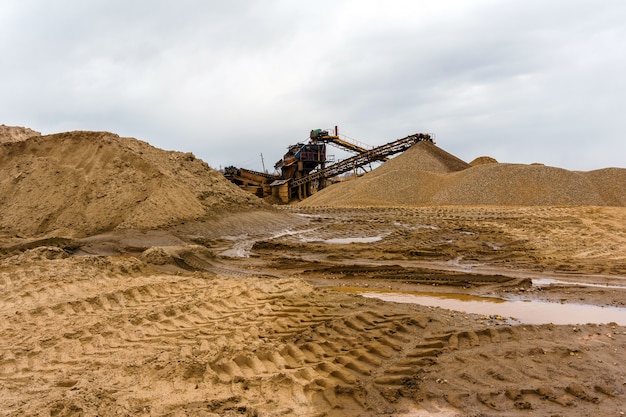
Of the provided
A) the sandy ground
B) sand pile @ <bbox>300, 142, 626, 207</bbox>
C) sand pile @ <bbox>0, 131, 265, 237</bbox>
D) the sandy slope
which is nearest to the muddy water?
the sandy ground

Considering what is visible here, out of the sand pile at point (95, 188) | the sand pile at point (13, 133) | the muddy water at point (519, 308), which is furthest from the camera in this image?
the sand pile at point (13, 133)

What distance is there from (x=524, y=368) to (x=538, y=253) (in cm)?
781

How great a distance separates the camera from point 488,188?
25.2 metres

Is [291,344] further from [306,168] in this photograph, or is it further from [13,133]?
[306,168]

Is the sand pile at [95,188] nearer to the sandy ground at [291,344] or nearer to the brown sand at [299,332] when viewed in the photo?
the brown sand at [299,332]

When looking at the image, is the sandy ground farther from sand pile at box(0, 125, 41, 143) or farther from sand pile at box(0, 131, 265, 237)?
sand pile at box(0, 125, 41, 143)

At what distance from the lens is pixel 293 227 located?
17.6 meters

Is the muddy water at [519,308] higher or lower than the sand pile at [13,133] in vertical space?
lower

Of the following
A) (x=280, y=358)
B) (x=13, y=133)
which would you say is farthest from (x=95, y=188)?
(x=280, y=358)

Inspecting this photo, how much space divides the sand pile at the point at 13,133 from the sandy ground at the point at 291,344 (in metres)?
13.5

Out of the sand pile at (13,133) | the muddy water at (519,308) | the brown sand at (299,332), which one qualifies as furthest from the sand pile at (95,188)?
the muddy water at (519,308)

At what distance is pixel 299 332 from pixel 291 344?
41 cm

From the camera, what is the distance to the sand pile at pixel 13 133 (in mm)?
20281

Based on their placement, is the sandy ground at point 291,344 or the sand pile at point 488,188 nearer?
the sandy ground at point 291,344
